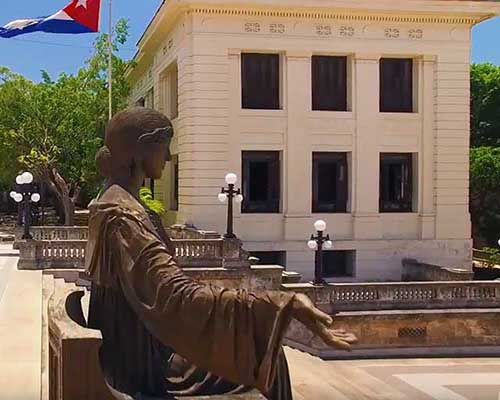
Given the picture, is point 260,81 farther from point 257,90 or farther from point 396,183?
point 396,183

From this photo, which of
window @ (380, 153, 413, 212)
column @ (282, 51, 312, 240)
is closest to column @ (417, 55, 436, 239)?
window @ (380, 153, 413, 212)

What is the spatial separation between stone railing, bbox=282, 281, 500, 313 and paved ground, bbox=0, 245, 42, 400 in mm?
6736

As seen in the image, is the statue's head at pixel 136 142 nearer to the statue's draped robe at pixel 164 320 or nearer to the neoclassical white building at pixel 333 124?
the statue's draped robe at pixel 164 320

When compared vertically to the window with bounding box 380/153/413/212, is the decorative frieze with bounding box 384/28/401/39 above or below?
above

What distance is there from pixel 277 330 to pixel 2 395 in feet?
18.5

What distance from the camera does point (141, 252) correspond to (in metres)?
5.16

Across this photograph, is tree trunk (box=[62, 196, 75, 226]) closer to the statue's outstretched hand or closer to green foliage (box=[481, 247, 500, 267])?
green foliage (box=[481, 247, 500, 267])

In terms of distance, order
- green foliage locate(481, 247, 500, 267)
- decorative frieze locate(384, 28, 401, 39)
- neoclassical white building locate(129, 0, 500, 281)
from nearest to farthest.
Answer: neoclassical white building locate(129, 0, 500, 281) < decorative frieze locate(384, 28, 401, 39) < green foliage locate(481, 247, 500, 267)

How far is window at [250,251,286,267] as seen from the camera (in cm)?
3002

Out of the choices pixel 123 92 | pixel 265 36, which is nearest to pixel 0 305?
pixel 265 36

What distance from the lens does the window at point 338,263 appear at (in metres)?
30.5

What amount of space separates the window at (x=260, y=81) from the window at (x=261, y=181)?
6.12 ft

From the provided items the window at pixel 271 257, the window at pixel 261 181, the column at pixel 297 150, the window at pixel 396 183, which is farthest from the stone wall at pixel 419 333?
the window at pixel 396 183

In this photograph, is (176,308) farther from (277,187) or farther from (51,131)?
(51,131)
